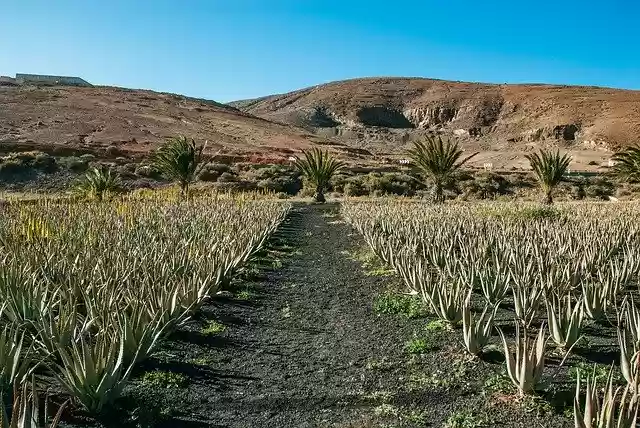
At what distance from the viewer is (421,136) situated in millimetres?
100875

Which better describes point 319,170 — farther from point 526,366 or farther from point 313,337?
point 526,366

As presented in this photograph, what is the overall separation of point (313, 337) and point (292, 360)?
0.78m

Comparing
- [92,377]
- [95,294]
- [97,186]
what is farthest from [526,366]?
[97,186]

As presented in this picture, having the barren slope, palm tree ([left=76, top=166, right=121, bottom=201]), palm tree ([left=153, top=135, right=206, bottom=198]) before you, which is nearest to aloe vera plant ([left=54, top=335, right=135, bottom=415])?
palm tree ([left=76, top=166, right=121, bottom=201])

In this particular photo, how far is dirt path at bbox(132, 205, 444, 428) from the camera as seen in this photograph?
13.6 feet

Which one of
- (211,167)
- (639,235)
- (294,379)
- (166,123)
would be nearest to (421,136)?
(166,123)

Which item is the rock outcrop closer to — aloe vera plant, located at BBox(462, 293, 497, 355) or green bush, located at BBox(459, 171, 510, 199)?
green bush, located at BBox(459, 171, 510, 199)

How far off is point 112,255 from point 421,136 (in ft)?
315

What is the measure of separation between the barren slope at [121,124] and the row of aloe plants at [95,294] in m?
37.0

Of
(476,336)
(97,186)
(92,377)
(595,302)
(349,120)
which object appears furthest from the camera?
(349,120)

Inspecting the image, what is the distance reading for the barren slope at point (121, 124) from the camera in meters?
53.6

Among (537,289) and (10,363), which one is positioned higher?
(537,289)

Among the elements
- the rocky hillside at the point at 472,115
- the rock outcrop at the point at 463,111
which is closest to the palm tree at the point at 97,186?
the rocky hillside at the point at 472,115

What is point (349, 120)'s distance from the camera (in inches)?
4296
